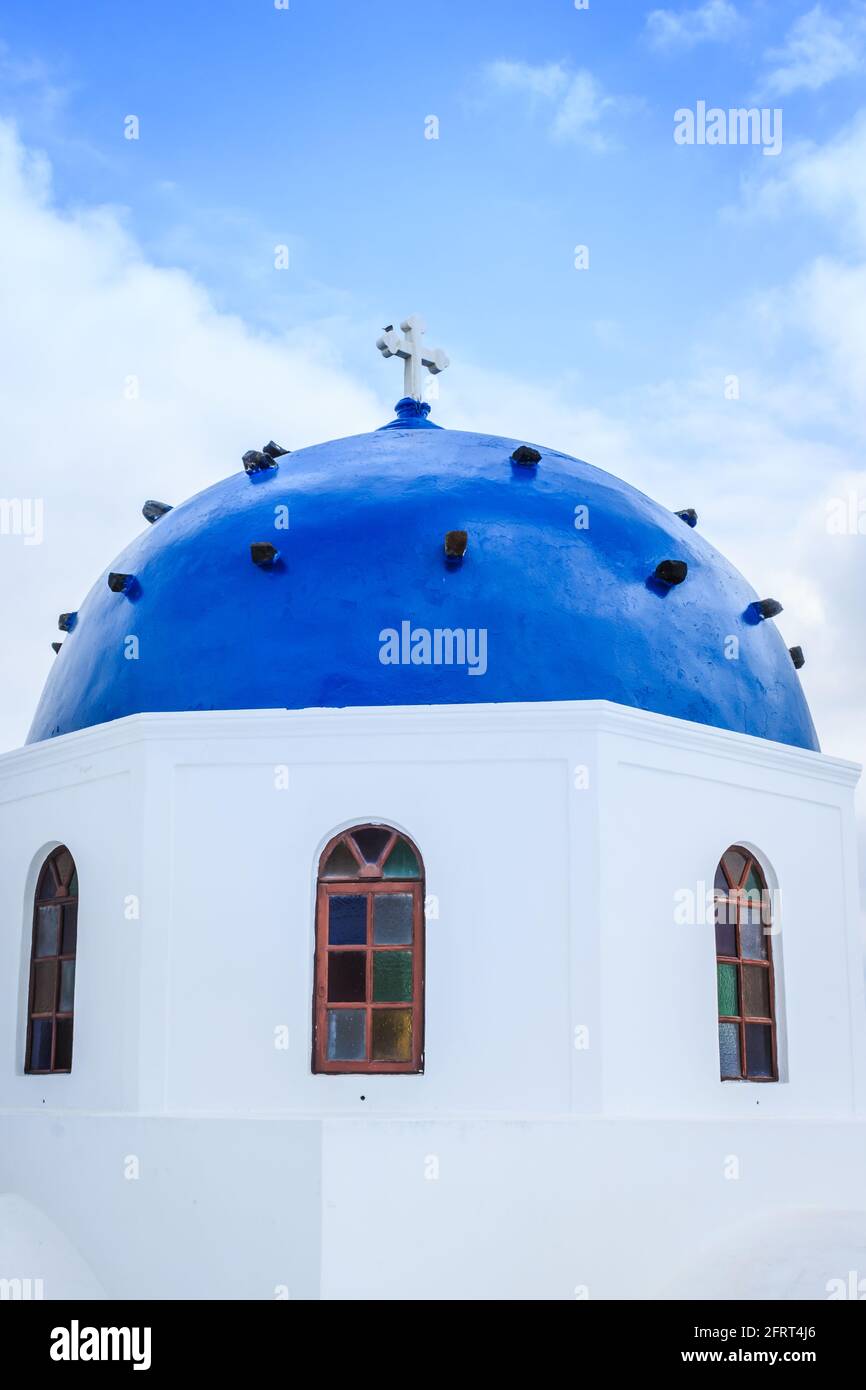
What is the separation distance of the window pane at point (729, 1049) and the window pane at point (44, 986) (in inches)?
180

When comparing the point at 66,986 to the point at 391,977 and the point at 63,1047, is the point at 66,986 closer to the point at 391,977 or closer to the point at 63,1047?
the point at 63,1047

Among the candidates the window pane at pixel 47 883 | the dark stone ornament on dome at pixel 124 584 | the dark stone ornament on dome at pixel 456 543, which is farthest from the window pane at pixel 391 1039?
the dark stone ornament on dome at pixel 124 584

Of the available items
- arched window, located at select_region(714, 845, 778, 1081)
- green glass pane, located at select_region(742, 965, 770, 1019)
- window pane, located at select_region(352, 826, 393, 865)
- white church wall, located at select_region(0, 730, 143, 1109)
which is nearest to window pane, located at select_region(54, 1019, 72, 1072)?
white church wall, located at select_region(0, 730, 143, 1109)

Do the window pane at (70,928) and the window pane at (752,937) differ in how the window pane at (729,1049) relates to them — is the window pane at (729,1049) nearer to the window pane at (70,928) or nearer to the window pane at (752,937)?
the window pane at (752,937)

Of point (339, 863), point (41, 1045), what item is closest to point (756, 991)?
point (339, 863)

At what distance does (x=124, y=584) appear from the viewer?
466 inches

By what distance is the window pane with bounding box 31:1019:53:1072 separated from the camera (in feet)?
36.5

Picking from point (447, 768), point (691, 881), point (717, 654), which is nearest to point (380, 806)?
point (447, 768)

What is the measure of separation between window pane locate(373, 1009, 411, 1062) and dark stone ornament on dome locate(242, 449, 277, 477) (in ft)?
15.0

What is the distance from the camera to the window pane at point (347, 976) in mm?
9867

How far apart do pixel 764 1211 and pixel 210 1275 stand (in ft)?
11.3

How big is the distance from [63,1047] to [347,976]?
237 centimetres

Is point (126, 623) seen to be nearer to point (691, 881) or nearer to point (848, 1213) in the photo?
point (691, 881)
